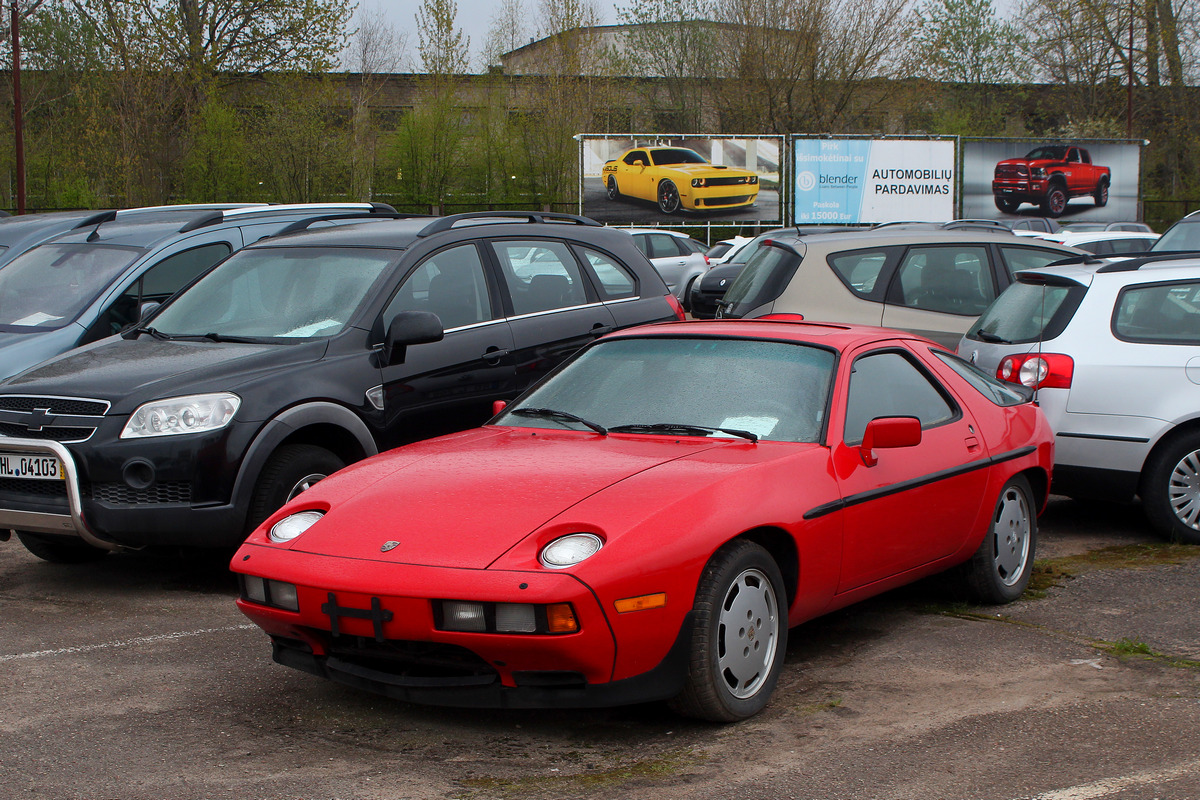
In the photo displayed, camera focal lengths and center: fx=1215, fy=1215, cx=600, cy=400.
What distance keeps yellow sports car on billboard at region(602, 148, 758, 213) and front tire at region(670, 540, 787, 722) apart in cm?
3301

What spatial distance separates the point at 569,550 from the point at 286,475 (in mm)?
2763

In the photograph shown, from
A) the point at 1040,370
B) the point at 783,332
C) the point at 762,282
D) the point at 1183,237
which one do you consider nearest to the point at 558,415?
the point at 783,332

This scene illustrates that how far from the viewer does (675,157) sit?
3688 centimetres

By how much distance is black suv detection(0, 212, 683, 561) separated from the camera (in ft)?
18.9

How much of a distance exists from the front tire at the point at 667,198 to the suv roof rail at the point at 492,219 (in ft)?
93.3

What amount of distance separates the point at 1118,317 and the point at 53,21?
42.6 metres

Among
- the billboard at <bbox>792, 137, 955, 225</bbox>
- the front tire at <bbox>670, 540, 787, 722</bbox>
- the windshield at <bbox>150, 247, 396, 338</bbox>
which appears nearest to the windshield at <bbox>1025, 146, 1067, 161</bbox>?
the billboard at <bbox>792, 137, 955, 225</bbox>

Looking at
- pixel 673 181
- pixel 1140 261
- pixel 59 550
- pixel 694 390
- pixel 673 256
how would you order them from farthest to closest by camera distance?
1. pixel 673 181
2. pixel 673 256
3. pixel 1140 261
4. pixel 59 550
5. pixel 694 390

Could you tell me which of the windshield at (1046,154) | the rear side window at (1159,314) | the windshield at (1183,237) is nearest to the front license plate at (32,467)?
the rear side window at (1159,314)

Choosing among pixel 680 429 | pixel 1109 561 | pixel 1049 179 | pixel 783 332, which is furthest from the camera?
pixel 1049 179

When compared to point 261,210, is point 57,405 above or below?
below

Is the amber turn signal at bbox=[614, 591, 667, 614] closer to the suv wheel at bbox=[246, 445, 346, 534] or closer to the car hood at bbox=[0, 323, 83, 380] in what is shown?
the suv wheel at bbox=[246, 445, 346, 534]

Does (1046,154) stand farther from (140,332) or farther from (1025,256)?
(140,332)

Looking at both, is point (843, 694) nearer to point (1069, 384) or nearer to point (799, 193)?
point (1069, 384)
